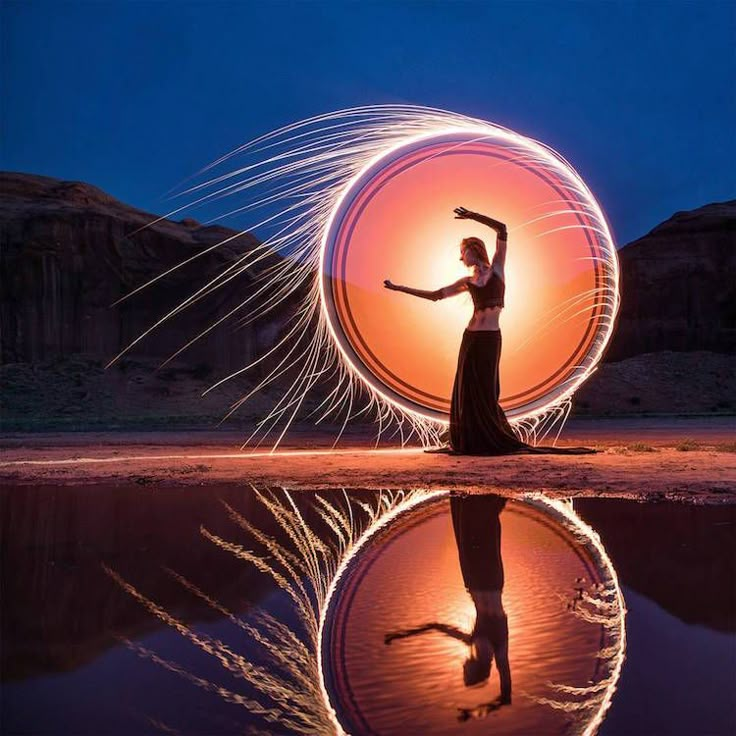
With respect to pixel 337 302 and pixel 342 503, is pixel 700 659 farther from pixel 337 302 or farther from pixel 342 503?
pixel 337 302

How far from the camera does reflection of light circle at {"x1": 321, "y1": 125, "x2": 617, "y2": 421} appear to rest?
12.1 meters

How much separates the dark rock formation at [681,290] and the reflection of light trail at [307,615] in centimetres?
4527

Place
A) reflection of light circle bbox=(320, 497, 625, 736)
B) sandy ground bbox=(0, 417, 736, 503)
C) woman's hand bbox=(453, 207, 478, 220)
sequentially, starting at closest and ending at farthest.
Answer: reflection of light circle bbox=(320, 497, 625, 736) < sandy ground bbox=(0, 417, 736, 503) < woman's hand bbox=(453, 207, 478, 220)

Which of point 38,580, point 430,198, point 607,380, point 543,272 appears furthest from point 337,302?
point 607,380

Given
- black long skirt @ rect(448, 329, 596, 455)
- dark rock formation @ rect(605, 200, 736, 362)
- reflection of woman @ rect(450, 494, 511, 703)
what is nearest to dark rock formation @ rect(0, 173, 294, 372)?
dark rock formation @ rect(605, 200, 736, 362)

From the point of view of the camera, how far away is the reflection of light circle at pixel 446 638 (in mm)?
3312

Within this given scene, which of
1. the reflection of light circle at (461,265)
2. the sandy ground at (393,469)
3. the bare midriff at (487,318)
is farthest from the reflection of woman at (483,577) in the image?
the reflection of light circle at (461,265)

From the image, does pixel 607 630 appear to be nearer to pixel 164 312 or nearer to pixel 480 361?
pixel 480 361

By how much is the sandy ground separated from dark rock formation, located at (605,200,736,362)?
36.4 meters

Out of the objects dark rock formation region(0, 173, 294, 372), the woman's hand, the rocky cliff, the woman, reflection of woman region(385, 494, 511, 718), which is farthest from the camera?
dark rock formation region(0, 173, 294, 372)

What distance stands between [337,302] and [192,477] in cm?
320

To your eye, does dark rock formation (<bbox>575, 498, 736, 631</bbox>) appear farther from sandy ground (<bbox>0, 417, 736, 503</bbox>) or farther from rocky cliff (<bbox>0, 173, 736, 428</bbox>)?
rocky cliff (<bbox>0, 173, 736, 428</bbox>)

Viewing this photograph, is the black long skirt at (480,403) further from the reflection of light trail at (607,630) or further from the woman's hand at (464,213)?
the reflection of light trail at (607,630)

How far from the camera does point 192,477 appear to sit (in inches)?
418
